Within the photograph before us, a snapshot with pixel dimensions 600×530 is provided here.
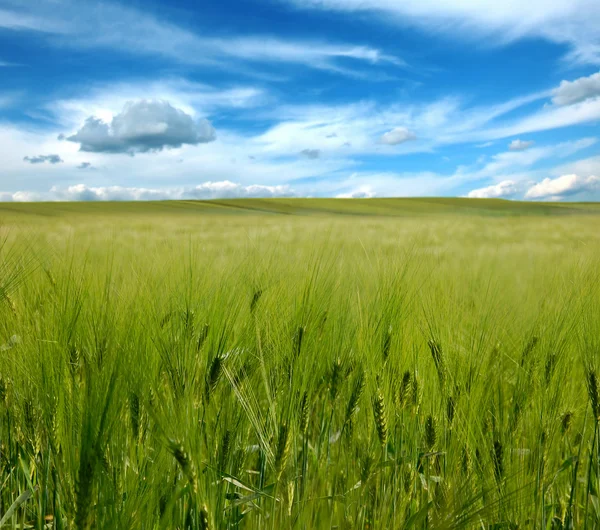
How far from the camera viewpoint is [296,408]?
103cm

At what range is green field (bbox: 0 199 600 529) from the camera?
0.87 meters

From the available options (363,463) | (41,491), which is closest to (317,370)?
(363,463)

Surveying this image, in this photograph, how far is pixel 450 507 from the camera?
2.84ft

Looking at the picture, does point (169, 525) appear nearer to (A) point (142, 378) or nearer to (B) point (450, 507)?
(A) point (142, 378)

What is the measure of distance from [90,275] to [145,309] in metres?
0.53

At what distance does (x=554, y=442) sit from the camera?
4.06 ft

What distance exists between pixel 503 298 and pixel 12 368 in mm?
1420

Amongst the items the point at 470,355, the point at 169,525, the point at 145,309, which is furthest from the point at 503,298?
the point at 169,525

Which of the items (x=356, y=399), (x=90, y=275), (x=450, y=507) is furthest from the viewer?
(x=90, y=275)

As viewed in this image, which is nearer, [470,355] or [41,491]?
[41,491]

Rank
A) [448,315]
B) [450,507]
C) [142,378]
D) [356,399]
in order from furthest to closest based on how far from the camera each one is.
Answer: [448,315] < [356,399] < [142,378] < [450,507]

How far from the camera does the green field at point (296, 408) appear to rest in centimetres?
87

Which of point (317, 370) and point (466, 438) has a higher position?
point (317, 370)

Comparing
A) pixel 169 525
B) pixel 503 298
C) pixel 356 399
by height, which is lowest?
pixel 169 525
